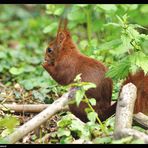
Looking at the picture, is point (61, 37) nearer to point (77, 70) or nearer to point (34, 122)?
point (77, 70)

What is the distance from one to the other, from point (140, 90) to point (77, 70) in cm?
56

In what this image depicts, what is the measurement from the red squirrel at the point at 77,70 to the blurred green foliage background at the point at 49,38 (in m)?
0.20

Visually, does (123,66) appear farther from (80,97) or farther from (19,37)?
(19,37)

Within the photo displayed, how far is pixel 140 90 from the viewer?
4996mm

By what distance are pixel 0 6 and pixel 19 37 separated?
1912 millimetres

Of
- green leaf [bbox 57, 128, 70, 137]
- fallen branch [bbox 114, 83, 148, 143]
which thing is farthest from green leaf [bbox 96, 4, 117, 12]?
green leaf [bbox 57, 128, 70, 137]

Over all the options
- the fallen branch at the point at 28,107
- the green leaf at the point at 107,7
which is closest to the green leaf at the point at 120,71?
the fallen branch at the point at 28,107

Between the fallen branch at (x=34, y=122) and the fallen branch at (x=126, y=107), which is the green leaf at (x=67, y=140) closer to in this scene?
the fallen branch at (x=34, y=122)

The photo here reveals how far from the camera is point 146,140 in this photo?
419 cm

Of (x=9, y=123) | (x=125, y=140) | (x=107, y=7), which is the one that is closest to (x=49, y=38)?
(x=107, y=7)

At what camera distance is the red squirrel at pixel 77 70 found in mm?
5066

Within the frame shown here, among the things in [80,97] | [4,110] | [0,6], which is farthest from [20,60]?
[0,6]

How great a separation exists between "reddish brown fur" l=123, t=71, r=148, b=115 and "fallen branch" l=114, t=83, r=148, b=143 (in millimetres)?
238

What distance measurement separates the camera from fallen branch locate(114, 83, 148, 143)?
4324mm
